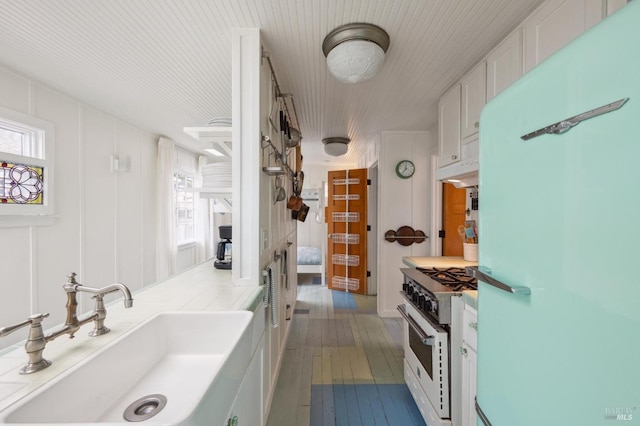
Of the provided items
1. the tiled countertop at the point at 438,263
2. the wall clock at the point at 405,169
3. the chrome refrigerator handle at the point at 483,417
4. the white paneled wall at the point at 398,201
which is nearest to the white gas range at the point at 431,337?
the tiled countertop at the point at 438,263

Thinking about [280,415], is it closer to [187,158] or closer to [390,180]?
[390,180]

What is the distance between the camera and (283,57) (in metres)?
1.72

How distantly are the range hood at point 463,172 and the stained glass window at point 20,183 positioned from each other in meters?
3.34

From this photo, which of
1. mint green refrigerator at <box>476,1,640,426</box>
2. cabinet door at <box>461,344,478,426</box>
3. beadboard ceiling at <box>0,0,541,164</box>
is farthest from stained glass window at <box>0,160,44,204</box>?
cabinet door at <box>461,344,478,426</box>

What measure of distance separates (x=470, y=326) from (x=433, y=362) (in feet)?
1.03

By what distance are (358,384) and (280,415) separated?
642 millimetres

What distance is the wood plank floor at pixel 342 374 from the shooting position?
5.45ft

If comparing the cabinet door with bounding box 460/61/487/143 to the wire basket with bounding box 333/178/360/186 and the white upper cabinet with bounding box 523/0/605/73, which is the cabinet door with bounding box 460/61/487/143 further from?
the wire basket with bounding box 333/178/360/186

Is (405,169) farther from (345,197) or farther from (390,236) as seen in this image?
(345,197)

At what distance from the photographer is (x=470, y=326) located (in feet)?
4.01

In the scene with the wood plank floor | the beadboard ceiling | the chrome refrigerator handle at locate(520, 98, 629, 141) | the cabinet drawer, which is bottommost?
the wood plank floor

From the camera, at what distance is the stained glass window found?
1.90 meters

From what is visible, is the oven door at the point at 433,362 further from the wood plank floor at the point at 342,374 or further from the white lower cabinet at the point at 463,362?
the wood plank floor at the point at 342,374

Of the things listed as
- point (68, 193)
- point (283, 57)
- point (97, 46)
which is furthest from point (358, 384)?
point (68, 193)
